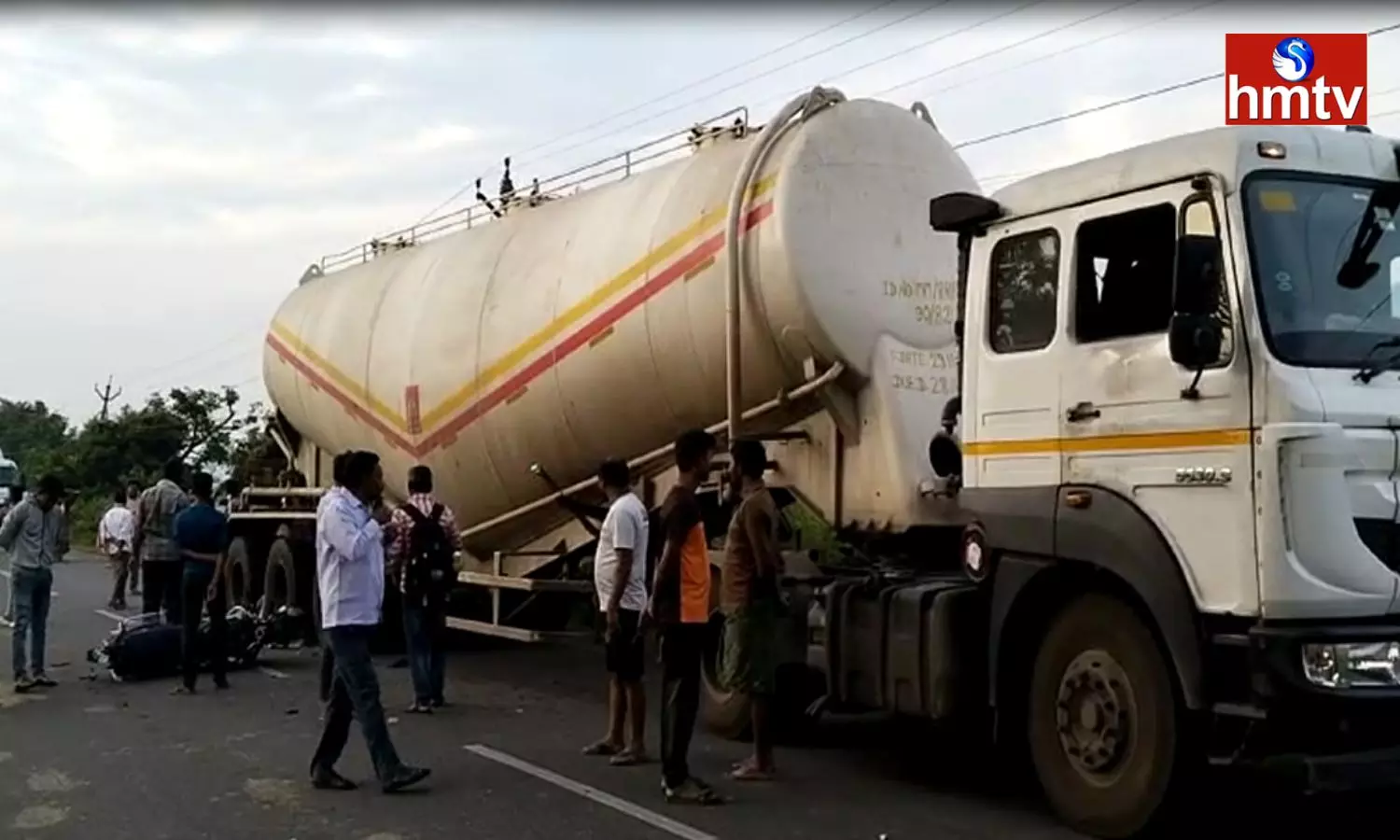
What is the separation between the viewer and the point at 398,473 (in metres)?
13.9

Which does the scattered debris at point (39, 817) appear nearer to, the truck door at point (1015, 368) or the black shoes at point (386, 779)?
the black shoes at point (386, 779)

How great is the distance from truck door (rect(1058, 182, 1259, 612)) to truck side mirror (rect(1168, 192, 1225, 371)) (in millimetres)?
56

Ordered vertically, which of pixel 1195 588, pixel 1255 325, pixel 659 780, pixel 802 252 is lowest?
pixel 659 780

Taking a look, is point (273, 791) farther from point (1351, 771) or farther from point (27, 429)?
point (27, 429)

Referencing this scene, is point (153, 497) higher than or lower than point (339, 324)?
lower

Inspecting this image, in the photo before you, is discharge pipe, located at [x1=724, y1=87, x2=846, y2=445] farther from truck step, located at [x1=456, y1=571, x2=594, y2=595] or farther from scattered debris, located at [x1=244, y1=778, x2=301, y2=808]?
scattered debris, located at [x1=244, y1=778, x2=301, y2=808]

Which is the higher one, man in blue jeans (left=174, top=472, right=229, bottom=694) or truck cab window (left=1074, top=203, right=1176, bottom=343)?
truck cab window (left=1074, top=203, right=1176, bottom=343)

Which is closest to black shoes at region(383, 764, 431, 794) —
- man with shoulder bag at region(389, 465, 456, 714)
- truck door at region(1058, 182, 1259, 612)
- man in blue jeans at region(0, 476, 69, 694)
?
man with shoulder bag at region(389, 465, 456, 714)

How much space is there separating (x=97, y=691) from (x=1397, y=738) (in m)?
9.56

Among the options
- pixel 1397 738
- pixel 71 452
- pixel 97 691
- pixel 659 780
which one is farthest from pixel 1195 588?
pixel 71 452

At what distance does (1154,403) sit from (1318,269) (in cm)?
83

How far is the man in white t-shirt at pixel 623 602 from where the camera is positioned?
27.6 ft

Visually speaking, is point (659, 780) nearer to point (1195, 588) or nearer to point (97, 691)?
point (1195, 588)

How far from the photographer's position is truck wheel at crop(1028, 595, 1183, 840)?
610cm
